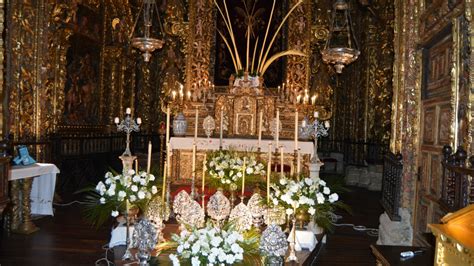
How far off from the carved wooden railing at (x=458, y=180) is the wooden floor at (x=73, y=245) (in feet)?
7.09

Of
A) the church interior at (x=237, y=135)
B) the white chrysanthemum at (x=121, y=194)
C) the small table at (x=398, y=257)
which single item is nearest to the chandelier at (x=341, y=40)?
the church interior at (x=237, y=135)

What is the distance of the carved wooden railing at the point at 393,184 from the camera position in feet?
22.3

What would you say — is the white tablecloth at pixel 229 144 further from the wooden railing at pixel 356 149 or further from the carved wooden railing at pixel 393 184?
the wooden railing at pixel 356 149

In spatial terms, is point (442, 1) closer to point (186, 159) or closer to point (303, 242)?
point (303, 242)

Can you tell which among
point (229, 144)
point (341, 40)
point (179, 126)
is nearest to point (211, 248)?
point (341, 40)

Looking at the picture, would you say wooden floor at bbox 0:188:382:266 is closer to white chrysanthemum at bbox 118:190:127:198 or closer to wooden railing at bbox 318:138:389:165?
white chrysanthemum at bbox 118:190:127:198

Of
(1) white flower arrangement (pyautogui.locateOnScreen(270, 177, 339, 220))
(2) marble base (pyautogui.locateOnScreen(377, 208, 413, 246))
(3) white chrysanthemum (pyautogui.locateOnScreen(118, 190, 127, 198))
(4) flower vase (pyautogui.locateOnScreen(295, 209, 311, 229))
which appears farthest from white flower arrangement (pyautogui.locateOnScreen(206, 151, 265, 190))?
(2) marble base (pyautogui.locateOnScreen(377, 208, 413, 246))

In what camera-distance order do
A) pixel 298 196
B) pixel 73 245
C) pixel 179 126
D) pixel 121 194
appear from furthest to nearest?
pixel 179 126, pixel 73 245, pixel 121 194, pixel 298 196

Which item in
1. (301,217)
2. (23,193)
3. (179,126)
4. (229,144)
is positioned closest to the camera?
(301,217)

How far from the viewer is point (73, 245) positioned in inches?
267

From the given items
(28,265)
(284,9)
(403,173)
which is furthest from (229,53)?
(28,265)

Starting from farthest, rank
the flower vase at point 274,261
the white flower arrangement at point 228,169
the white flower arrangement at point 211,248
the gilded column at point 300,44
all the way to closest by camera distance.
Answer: the gilded column at point 300,44, the white flower arrangement at point 228,169, the flower vase at point 274,261, the white flower arrangement at point 211,248

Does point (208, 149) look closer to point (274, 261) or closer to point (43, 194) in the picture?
point (43, 194)

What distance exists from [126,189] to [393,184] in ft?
14.3
